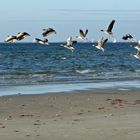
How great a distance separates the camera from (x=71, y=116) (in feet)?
55.9

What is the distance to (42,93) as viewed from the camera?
953 inches

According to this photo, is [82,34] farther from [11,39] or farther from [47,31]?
[11,39]

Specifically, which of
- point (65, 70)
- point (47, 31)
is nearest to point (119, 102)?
point (47, 31)

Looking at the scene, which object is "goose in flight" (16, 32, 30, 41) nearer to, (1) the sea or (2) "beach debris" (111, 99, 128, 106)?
(2) "beach debris" (111, 99, 128, 106)

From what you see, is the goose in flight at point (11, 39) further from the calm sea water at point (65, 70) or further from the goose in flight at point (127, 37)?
the calm sea water at point (65, 70)

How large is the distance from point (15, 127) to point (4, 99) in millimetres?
6887

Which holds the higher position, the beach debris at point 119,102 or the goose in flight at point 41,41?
the goose in flight at point 41,41

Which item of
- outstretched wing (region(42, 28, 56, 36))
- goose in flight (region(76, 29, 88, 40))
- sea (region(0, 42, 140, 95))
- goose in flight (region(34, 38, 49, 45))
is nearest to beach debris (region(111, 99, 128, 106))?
sea (region(0, 42, 140, 95))

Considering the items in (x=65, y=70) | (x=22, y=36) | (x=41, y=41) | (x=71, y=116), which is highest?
(x=22, y=36)

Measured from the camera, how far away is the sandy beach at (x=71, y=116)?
13711mm

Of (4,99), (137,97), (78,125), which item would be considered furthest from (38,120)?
(137,97)

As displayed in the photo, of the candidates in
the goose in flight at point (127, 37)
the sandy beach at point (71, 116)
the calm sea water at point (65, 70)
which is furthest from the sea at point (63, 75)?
the goose in flight at point (127, 37)

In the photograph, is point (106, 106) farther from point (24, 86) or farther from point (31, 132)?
point (24, 86)

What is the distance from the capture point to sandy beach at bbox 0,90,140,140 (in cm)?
1371
